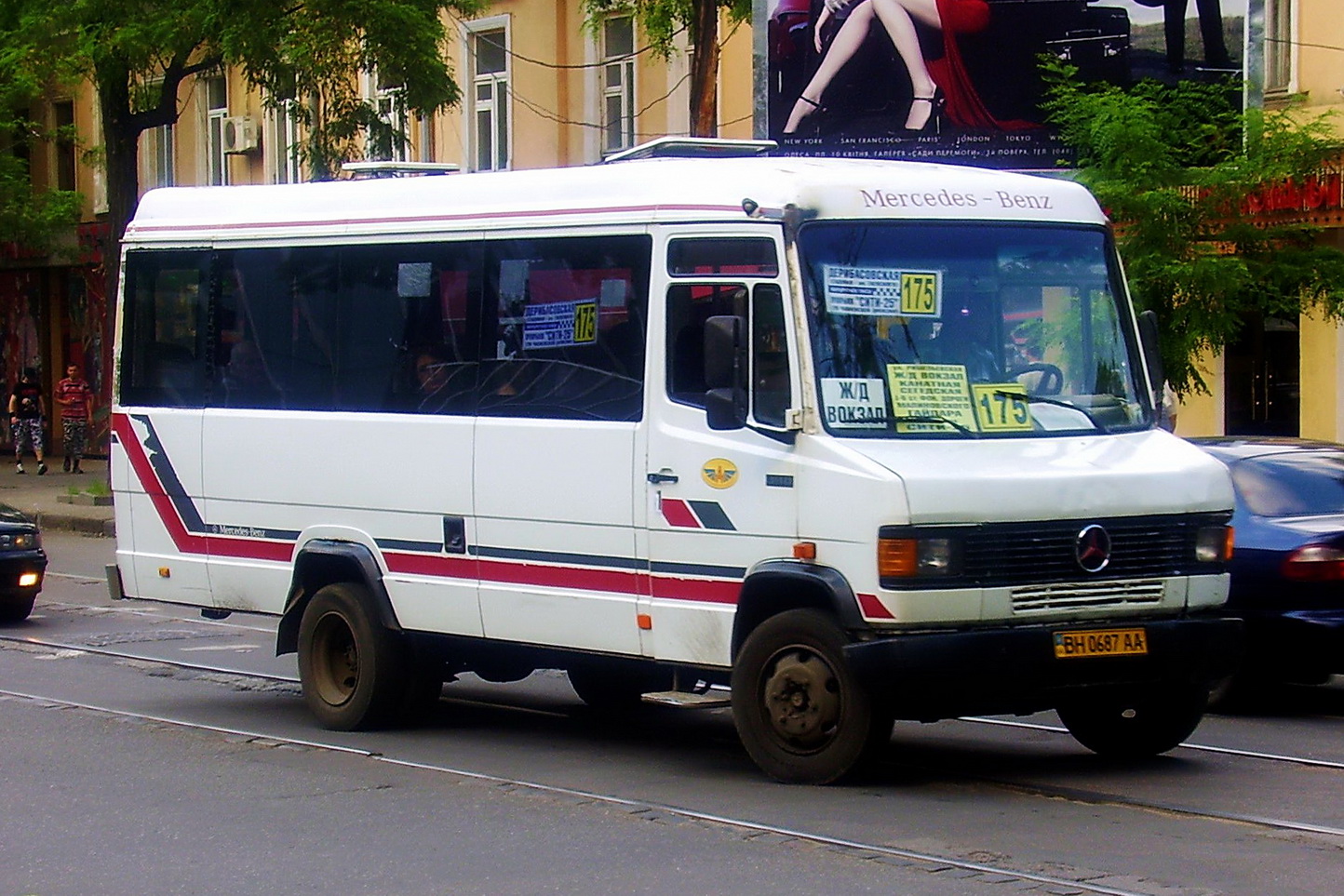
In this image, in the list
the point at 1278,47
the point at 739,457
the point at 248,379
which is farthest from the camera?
the point at 1278,47

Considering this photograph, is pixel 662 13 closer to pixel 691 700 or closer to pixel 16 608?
pixel 16 608

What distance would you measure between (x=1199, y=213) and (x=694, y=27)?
24.7ft

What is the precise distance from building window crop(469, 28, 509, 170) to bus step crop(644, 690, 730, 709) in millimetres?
20571

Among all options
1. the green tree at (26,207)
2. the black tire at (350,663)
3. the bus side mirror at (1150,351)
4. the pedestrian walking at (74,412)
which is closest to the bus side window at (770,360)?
the bus side mirror at (1150,351)

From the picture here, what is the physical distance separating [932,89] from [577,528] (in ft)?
51.8

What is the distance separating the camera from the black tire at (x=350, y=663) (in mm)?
10945

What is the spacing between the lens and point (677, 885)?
7180mm

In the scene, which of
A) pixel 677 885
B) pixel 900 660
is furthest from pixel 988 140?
pixel 677 885

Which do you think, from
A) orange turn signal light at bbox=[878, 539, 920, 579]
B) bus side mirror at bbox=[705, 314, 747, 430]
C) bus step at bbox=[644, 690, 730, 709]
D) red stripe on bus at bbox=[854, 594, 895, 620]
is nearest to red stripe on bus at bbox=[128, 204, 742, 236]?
bus side mirror at bbox=[705, 314, 747, 430]

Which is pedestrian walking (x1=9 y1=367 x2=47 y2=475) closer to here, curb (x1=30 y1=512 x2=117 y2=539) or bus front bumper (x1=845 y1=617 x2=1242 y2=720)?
curb (x1=30 y1=512 x2=117 y2=539)

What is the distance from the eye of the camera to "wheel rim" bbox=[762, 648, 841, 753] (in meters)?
8.94

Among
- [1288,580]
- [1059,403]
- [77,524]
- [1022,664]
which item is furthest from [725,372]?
[77,524]

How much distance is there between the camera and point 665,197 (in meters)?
9.60

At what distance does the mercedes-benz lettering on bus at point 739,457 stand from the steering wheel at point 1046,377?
1 centimetres
